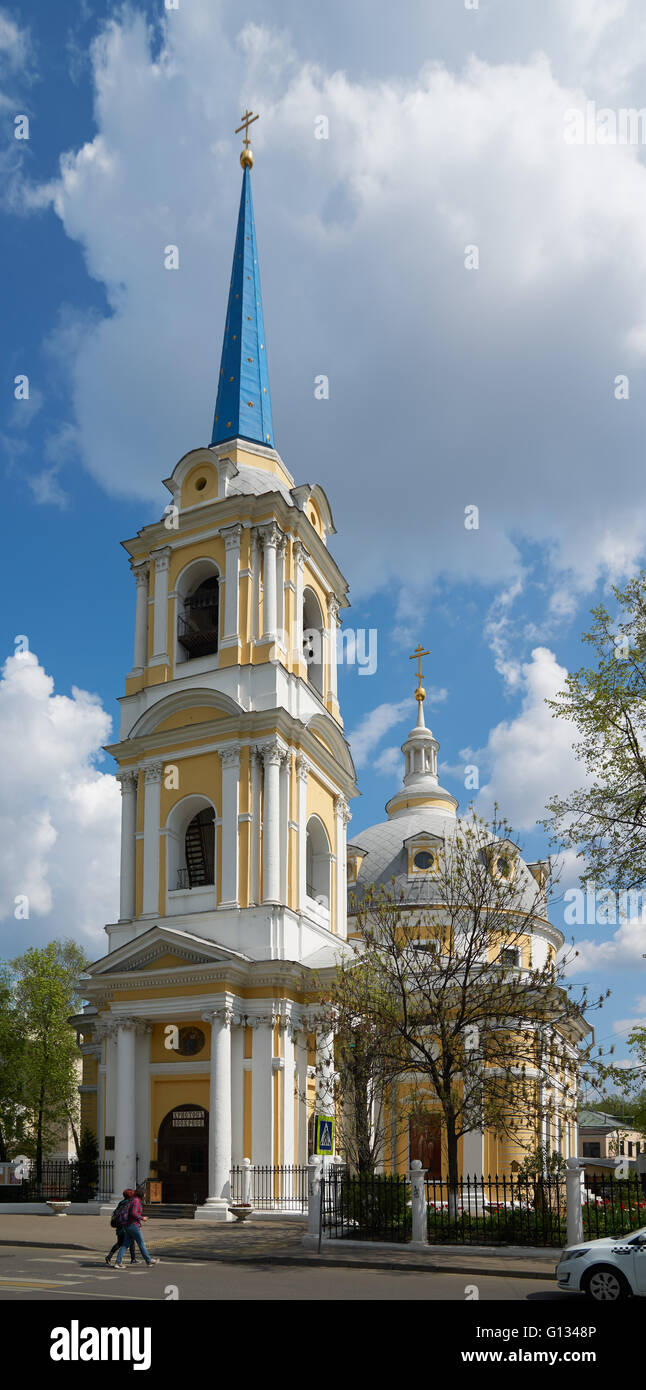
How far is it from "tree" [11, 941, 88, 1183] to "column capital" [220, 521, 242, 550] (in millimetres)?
20031

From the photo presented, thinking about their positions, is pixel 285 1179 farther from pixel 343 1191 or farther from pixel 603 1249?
pixel 603 1249

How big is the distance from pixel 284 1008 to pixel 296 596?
1227 centimetres

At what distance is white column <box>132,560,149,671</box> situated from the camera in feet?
120

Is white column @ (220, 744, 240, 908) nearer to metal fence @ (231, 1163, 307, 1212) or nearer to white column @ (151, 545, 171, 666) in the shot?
white column @ (151, 545, 171, 666)

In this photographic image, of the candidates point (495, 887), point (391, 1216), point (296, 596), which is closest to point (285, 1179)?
point (391, 1216)

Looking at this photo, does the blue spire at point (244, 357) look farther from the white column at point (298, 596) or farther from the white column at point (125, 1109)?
the white column at point (125, 1109)

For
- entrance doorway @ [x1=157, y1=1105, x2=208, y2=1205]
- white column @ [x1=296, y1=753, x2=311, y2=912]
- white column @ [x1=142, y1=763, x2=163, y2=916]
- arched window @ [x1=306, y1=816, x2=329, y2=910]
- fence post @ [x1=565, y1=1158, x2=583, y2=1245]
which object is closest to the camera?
fence post @ [x1=565, y1=1158, x2=583, y2=1245]

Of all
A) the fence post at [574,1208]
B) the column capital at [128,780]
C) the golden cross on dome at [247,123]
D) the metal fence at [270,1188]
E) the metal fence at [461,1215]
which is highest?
the golden cross on dome at [247,123]

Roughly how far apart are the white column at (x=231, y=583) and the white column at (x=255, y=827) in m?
3.54

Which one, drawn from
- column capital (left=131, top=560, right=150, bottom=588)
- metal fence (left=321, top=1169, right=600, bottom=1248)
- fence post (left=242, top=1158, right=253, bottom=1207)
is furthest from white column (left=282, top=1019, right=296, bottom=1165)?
column capital (left=131, top=560, right=150, bottom=588)

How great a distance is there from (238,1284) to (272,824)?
17131 mm

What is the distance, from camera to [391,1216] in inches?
861

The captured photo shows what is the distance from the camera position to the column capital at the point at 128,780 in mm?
35188

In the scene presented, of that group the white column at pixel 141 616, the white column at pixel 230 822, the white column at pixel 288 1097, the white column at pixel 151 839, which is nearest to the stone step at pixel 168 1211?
the white column at pixel 288 1097
